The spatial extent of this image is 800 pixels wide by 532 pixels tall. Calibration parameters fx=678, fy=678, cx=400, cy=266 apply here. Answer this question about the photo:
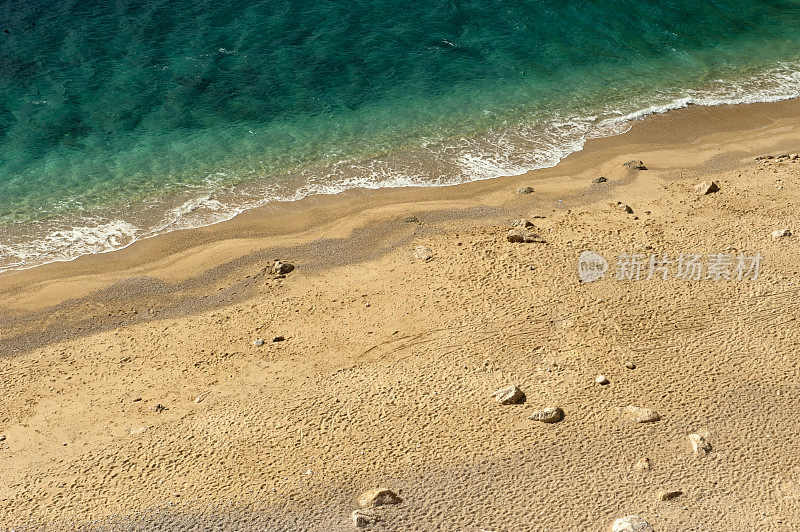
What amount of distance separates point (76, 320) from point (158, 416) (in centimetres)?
335

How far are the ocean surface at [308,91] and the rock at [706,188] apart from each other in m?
3.59

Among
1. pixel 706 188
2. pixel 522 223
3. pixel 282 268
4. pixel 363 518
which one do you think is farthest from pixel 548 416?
pixel 706 188

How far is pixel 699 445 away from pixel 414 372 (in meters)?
3.73

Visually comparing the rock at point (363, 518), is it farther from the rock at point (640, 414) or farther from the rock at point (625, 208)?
the rock at point (625, 208)

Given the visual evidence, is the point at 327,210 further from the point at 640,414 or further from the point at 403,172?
the point at 640,414

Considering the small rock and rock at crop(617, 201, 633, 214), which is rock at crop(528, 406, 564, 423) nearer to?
the small rock

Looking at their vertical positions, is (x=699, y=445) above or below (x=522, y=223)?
below

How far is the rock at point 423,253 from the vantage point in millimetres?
12107

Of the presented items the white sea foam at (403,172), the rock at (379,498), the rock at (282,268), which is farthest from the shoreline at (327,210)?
the rock at (379,498)

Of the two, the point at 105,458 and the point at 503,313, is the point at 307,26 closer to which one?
the point at 503,313

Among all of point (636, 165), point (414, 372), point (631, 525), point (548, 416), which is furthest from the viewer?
point (636, 165)

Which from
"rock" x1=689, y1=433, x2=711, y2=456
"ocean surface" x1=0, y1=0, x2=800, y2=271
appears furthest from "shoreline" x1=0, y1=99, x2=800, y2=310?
"rock" x1=689, y1=433, x2=711, y2=456

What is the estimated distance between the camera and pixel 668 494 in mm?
7758

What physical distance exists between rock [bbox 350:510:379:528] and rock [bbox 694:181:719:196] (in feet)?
32.0
